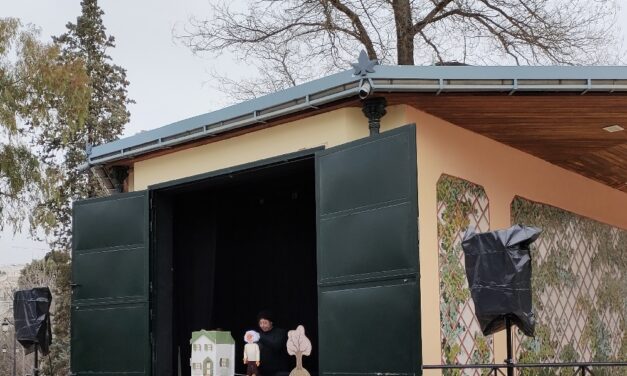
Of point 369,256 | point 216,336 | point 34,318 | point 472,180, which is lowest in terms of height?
point 216,336

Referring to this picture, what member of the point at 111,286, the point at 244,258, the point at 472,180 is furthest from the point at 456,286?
the point at 244,258

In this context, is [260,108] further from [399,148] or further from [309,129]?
[399,148]

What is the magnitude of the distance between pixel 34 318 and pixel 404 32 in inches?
376

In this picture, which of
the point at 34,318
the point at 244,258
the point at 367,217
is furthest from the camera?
the point at 244,258

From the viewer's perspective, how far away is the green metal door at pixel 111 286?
8.92m

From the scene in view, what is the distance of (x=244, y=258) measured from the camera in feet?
37.4

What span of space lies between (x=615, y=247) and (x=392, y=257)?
16.6 feet

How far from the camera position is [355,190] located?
7.20 meters

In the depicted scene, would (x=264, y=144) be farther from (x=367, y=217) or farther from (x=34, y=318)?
(x=34, y=318)

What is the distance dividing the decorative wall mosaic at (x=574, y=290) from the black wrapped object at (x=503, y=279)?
2.46 m

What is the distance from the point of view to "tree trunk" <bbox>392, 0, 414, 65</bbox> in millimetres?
16656

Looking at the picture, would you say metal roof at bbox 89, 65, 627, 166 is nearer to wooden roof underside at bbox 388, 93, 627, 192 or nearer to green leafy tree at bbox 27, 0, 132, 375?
wooden roof underside at bbox 388, 93, 627, 192

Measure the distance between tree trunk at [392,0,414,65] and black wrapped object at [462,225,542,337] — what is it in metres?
10.8

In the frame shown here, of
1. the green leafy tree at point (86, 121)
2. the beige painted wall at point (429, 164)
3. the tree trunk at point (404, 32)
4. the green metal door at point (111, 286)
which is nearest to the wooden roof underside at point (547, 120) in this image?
the beige painted wall at point (429, 164)
